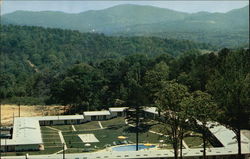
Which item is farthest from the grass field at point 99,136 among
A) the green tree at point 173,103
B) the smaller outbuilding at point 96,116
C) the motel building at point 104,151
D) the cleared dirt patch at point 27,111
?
the cleared dirt patch at point 27,111

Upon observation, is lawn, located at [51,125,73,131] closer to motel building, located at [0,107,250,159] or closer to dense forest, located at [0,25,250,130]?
motel building, located at [0,107,250,159]

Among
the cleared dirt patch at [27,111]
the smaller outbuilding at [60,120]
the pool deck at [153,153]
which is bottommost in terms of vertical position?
the cleared dirt patch at [27,111]

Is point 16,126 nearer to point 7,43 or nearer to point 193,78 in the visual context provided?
point 193,78

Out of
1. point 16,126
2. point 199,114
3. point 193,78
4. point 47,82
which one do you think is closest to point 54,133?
point 16,126

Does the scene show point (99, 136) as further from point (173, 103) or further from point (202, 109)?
point (202, 109)

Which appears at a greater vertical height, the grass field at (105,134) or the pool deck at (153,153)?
the pool deck at (153,153)

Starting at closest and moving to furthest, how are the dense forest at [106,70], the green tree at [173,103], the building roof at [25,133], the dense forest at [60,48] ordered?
the green tree at [173,103], the building roof at [25,133], the dense forest at [106,70], the dense forest at [60,48]

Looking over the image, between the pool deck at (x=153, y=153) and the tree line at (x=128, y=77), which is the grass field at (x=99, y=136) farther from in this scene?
the tree line at (x=128, y=77)

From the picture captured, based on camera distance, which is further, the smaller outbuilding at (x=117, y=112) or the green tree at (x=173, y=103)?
the smaller outbuilding at (x=117, y=112)
